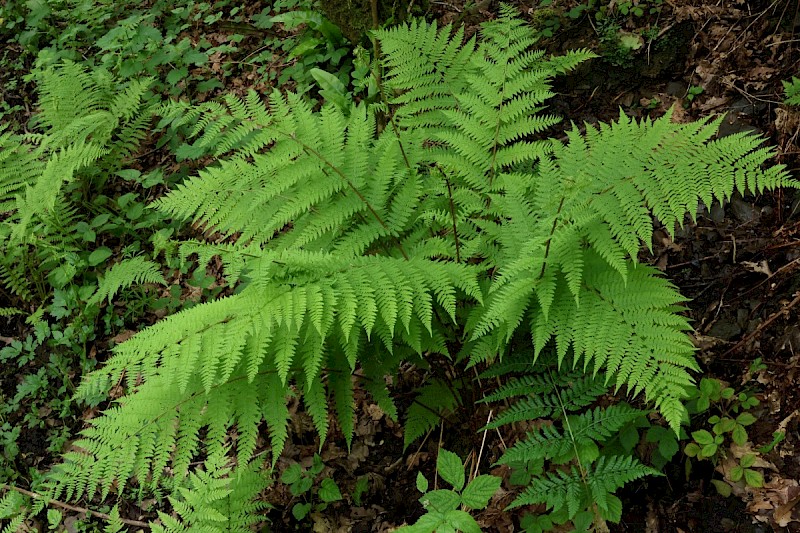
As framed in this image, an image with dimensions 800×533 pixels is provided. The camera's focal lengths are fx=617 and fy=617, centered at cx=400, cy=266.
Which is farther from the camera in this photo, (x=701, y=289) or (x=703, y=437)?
(x=701, y=289)

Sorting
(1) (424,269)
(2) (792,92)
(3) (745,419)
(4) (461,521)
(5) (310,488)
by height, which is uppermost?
(2) (792,92)

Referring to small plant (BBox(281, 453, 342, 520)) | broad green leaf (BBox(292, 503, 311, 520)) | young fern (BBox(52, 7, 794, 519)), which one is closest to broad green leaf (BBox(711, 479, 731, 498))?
young fern (BBox(52, 7, 794, 519))

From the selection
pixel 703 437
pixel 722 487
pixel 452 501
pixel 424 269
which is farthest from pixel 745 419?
pixel 424 269

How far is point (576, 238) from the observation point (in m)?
2.46

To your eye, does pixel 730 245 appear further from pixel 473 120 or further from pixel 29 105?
pixel 29 105

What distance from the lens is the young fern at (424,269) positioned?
2301 mm

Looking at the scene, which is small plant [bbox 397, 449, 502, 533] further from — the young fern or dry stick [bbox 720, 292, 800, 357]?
dry stick [bbox 720, 292, 800, 357]

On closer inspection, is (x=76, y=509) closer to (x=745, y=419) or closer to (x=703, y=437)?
(x=703, y=437)

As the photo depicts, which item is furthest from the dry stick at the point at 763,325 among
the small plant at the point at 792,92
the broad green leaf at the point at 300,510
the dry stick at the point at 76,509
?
the dry stick at the point at 76,509

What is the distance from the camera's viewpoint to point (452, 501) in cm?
215

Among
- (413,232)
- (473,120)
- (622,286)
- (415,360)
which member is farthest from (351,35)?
(622,286)

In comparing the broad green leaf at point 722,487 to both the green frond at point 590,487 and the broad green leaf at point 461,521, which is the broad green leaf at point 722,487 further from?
the broad green leaf at point 461,521

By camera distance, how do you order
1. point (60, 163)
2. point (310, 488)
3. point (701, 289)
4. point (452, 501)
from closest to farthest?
point (452, 501) → point (701, 289) → point (310, 488) → point (60, 163)

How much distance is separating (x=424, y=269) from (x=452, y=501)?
887mm
